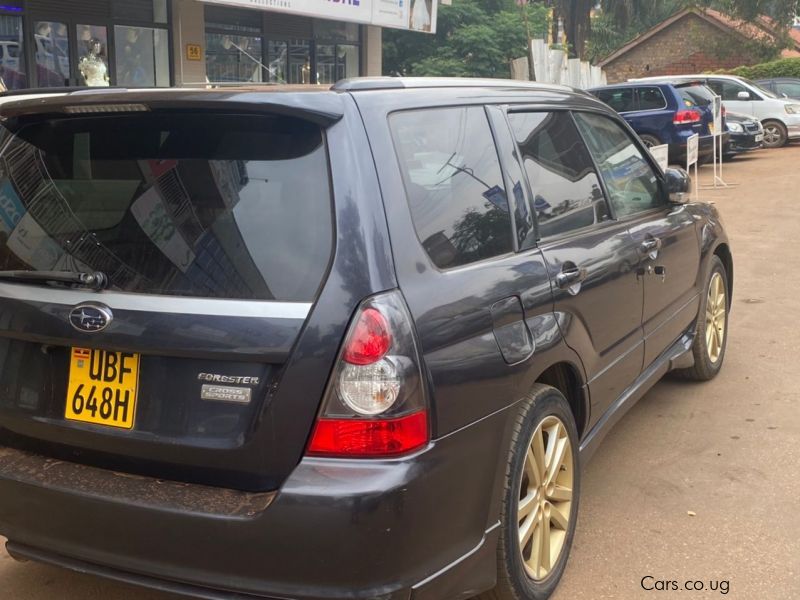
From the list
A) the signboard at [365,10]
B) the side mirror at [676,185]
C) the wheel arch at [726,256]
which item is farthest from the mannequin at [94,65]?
the side mirror at [676,185]

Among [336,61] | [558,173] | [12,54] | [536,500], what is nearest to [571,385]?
[536,500]

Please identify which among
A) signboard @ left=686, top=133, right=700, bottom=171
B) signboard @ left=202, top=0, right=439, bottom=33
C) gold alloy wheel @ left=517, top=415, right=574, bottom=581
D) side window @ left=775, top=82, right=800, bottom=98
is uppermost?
signboard @ left=202, top=0, right=439, bottom=33

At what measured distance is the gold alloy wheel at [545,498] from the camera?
3057mm

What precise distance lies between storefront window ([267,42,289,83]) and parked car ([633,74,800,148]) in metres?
9.91

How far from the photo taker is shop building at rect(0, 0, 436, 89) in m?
11.9

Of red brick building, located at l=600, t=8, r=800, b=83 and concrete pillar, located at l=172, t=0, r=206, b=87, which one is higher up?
red brick building, located at l=600, t=8, r=800, b=83

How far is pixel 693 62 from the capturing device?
39062 millimetres

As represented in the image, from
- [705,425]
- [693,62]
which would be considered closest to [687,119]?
[705,425]

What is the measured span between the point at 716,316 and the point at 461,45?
30783 mm

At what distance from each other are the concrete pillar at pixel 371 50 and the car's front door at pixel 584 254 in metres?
16.0

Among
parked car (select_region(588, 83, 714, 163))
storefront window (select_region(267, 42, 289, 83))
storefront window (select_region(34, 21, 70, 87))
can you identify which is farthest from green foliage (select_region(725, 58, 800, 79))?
storefront window (select_region(34, 21, 70, 87))

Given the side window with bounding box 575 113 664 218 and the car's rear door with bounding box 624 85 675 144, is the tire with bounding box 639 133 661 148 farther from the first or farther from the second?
the side window with bounding box 575 113 664 218

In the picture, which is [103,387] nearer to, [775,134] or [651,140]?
[651,140]

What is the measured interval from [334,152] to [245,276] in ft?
1.41
